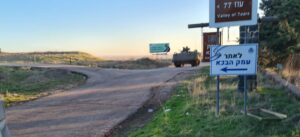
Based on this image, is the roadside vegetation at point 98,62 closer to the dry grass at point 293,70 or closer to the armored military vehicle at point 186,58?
the armored military vehicle at point 186,58

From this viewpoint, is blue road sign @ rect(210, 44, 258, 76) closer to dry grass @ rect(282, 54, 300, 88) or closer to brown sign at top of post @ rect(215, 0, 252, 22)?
brown sign at top of post @ rect(215, 0, 252, 22)

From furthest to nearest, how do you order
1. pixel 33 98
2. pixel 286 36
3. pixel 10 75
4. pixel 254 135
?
1. pixel 10 75
2. pixel 286 36
3. pixel 33 98
4. pixel 254 135

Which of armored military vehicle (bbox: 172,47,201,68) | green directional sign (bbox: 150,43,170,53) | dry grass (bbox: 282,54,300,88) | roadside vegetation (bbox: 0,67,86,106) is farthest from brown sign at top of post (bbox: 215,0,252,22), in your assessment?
green directional sign (bbox: 150,43,170,53)

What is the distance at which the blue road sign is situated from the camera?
9.58m

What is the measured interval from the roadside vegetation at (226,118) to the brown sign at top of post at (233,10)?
1.94m

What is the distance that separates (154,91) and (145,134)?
26.3 feet

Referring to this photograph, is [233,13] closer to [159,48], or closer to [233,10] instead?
[233,10]

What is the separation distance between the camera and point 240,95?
12406mm

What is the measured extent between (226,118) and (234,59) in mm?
1260

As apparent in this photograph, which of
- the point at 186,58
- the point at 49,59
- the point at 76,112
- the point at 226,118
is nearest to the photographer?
the point at 226,118

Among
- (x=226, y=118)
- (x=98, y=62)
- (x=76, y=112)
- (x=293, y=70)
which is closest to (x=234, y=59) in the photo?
(x=226, y=118)

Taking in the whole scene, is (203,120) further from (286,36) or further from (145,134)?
(286,36)

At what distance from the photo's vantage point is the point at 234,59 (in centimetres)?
968

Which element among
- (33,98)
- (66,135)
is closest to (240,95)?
(66,135)
